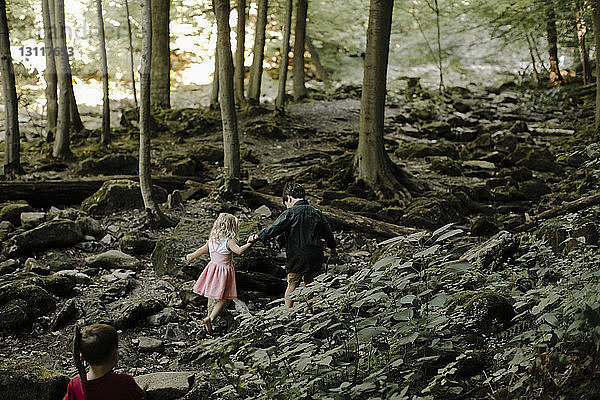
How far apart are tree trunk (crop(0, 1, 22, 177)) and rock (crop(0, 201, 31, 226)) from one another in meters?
2.10

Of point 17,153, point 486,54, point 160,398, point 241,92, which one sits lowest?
point 160,398

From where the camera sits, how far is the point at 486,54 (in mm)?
28734

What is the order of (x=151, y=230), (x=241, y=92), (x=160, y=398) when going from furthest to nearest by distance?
(x=241, y=92), (x=151, y=230), (x=160, y=398)

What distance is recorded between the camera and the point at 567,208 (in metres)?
7.60

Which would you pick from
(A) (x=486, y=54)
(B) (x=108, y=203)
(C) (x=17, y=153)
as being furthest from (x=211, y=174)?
(A) (x=486, y=54)

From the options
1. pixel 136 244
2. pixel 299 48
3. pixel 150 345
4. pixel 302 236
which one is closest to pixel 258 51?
pixel 299 48

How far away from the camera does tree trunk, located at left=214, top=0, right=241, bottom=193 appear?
370 inches

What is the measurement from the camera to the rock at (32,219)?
27.7ft

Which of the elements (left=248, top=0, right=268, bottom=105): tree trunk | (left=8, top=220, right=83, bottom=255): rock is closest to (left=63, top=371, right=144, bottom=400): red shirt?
(left=8, top=220, right=83, bottom=255): rock

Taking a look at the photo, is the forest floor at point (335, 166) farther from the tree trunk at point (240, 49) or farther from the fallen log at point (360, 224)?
the tree trunk at point (240, 49)

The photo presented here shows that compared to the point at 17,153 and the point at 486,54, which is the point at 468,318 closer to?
the point at 17,153

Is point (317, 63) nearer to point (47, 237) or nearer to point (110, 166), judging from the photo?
point (110, 166)

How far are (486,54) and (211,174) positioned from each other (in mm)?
21754

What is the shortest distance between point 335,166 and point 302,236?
19.7 ft
